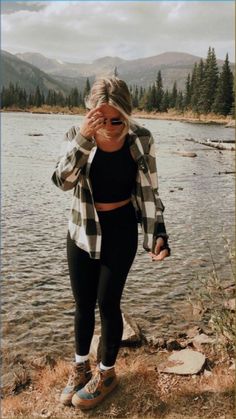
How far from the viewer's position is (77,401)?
4328 mm

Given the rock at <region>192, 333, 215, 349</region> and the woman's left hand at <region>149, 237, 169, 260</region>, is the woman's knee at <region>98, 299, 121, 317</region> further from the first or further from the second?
the rock at <region>192, 333, 215, 349</region>

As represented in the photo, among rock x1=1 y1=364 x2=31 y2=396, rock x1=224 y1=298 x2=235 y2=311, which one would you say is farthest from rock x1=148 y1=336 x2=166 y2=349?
rock x1=1 y1=364 x2=31 y2=396

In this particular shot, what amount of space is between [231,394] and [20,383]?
93.3 inches

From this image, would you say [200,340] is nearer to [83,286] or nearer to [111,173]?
[83,286]

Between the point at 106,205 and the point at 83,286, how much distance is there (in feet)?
2.51

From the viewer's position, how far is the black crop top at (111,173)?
3893 mm

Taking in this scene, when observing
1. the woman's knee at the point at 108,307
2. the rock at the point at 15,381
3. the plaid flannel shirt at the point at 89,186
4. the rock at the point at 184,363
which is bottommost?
the rock at the point at 15,381

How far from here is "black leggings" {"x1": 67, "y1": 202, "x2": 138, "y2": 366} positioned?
4043 mm

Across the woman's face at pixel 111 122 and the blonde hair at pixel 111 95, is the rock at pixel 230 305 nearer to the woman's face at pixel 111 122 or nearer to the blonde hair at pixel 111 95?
the woman's face at pixel 111 122

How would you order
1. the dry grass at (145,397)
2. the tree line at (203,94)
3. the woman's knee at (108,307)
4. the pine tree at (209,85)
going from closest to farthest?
the woman's knee at (108,307) < the dry grass at (145,397) < the tree line at (203,94) < the pine tree at (209,85)

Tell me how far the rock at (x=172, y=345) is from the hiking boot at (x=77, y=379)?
1929mm

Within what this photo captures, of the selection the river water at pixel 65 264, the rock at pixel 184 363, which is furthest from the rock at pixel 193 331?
the rock at pixel 184 363

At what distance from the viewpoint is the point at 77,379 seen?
4547 mm

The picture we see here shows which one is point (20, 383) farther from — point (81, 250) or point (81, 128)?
point (81, 128)
